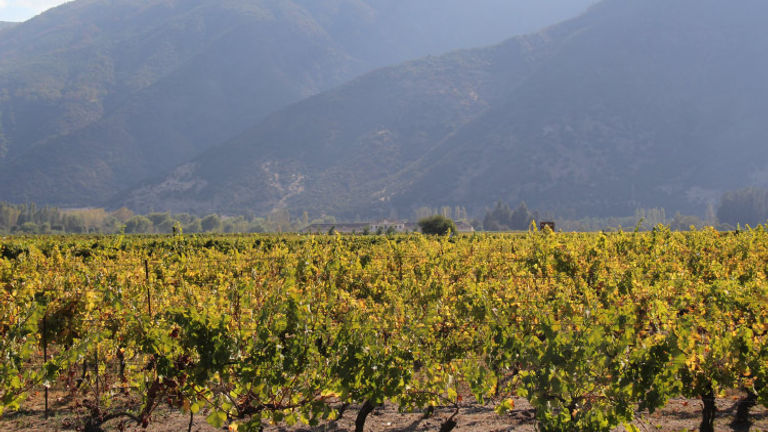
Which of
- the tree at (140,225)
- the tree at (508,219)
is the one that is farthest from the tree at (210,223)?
the tree at (508,219)

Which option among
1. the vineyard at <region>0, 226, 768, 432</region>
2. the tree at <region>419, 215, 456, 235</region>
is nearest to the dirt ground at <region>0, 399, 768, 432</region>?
the vineyard at <region>0, 226, 768, 432</region>

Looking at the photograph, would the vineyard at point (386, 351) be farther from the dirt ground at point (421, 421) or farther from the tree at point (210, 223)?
the tree at point (210, 223)

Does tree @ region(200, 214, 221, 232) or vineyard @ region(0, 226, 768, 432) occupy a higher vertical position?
tree @ region(200, 214, 221, 232)

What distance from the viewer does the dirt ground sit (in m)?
8.09

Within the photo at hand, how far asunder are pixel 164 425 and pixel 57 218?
170932 millimetres

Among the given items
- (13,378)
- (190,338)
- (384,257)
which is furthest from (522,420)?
(384,257)

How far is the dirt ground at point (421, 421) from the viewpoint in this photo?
8.09 meters

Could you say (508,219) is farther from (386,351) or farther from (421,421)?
(386,351)

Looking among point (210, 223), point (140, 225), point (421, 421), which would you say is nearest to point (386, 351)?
point (421, 421)

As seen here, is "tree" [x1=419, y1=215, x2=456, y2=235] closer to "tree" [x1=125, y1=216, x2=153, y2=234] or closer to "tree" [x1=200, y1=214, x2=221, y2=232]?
"tree" [x1=125, y1=216, x2=153, y2=234]

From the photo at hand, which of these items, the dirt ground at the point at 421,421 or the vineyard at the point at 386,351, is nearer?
the vineyard at the point at 386,351

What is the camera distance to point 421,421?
8414 millimetres

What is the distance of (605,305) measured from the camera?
9711 mm

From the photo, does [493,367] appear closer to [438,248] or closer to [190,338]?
[190,338]
